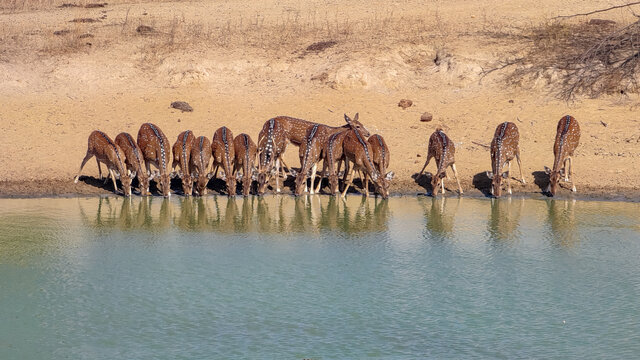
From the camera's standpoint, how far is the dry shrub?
2327 cm

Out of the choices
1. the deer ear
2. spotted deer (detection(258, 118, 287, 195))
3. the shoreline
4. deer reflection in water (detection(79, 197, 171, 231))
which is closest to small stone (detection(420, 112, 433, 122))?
the shoreline

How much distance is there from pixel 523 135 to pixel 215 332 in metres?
13.3

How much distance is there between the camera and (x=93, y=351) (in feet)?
31.4

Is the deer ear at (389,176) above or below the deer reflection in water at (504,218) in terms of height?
above

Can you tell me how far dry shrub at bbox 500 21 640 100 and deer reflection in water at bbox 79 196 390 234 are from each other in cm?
796

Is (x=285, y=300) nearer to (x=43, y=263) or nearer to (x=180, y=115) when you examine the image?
(x=43, y=263)

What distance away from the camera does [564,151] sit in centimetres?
1850

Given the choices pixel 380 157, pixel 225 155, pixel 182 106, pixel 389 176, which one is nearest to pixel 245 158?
pixel 225 155

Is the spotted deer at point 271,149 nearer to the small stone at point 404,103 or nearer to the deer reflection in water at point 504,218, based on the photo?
the deer reflection in water at point 504,218

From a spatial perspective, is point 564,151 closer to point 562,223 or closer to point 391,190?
point 562,223

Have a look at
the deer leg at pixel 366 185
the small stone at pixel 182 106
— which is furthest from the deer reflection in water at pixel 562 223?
the small stone at pixel 182 106

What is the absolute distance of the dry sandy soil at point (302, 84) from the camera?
20438 millimetres

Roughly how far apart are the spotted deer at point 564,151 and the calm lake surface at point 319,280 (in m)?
0.58

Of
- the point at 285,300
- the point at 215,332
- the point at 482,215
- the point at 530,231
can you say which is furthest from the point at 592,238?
the point at 215,332
